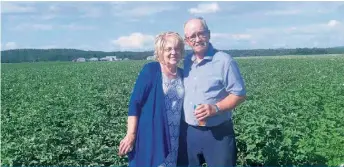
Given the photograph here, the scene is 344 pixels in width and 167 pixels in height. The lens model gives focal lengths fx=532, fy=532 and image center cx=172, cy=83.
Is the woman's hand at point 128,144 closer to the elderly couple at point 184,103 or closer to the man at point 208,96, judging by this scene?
the elderly couple at point 184,103

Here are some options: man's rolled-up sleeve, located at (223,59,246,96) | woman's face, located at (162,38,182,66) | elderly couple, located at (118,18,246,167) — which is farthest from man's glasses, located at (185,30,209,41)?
man's rolled-up sleeve, located at (223,59,246,96)

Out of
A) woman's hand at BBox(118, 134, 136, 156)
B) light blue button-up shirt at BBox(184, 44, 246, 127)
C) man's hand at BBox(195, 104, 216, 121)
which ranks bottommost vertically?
woman's hand at BBox(118, 134, 136, 156)

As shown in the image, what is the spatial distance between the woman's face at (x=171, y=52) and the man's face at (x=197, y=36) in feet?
0.47

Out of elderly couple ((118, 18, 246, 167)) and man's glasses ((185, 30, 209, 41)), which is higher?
man's glasses ((185, 30, 209, 41))

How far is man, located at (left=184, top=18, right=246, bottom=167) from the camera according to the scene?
415cm

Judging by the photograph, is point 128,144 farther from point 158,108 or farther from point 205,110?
point 205,110

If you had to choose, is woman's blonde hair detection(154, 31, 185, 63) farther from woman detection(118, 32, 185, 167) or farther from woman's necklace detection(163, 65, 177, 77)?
woman's necklace detection(163, 65, 177, 77)

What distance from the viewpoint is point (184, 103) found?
4.28m

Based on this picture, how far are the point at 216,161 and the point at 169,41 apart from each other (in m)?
1.08

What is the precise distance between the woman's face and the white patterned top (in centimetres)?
15

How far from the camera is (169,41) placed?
4.07 metres

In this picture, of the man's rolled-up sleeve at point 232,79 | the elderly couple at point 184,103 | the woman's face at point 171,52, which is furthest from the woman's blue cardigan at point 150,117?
the man's rolled-up sleeve at point 232,79

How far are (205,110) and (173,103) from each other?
283mm

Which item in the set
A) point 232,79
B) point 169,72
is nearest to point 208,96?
point 232,79
